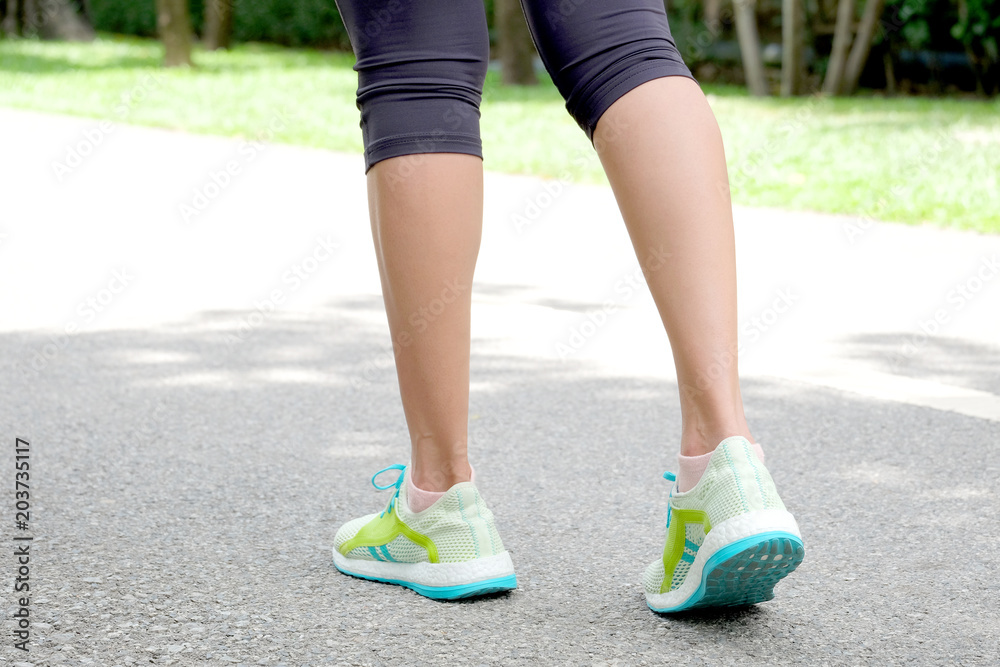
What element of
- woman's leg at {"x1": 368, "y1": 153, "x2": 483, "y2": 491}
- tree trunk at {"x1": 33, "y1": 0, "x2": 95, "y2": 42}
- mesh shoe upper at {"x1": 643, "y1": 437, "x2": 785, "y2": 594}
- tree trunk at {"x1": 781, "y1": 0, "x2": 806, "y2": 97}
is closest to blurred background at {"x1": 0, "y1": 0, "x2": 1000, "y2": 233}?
tree trunk at {"x1": 781, "y1": 0, "x2": 806, "y2": 97}

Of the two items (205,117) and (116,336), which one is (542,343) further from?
(205,117)

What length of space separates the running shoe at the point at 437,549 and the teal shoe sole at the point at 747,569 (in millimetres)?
259

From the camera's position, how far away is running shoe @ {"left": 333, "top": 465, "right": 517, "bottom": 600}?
1.64 metres

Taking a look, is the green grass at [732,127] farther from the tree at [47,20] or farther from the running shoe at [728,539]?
the tree at [47,20]

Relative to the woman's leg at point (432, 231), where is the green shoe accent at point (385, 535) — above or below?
below

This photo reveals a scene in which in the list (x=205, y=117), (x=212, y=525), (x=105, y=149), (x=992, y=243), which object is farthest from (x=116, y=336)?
(x=205, y=117)

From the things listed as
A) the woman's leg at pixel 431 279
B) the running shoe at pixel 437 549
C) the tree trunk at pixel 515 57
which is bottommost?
the running shoe at pixel 437 549

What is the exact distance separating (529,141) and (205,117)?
310cm

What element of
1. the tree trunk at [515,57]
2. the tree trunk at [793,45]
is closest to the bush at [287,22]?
the tree trunk at [515,57]

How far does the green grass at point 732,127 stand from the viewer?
6148 mm

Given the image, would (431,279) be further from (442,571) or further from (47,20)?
(47,20)

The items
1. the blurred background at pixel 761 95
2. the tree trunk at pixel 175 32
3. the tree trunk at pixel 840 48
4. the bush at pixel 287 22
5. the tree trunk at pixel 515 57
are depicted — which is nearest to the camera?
the blurred background at pixel 761 95

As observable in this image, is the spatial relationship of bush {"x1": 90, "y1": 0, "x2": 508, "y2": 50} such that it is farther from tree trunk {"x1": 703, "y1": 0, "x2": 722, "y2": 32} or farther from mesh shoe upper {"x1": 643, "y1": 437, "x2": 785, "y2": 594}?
mesh shoe upper {"x1": 643, "y1": 437, "x2": 785, "y2": 594}

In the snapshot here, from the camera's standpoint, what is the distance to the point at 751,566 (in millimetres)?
1450
